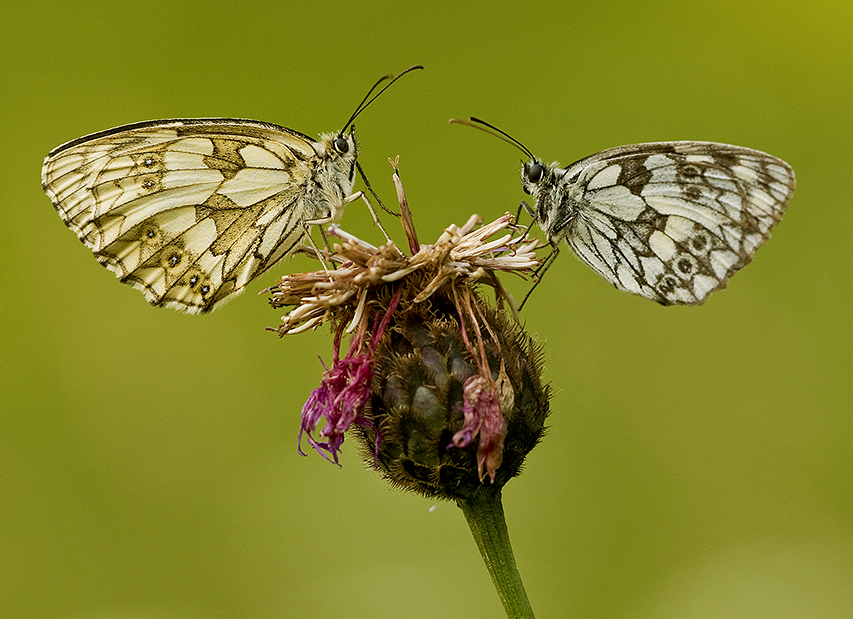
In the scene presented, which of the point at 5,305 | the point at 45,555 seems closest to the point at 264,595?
the point at 45,555

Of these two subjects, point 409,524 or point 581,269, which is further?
point 581,269

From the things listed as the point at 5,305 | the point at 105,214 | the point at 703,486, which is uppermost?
the point at 5,305

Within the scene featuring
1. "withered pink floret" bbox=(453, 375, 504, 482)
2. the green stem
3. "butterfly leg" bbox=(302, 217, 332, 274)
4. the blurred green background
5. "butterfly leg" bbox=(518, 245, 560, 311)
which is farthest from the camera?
the blurred green background


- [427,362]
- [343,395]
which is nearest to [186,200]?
[343,395]

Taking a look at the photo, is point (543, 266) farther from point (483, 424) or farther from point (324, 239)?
point (483, 424)

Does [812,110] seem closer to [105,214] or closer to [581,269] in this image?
[581,269]

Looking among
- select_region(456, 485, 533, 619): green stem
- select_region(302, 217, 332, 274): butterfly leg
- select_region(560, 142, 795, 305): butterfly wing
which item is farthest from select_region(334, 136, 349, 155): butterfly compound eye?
select_region(456, 485, 533, 619): green stem

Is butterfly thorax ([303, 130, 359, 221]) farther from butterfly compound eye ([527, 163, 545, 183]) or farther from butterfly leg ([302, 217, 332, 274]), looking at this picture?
butterfly compound eye ([527, 163, 545, 183])
